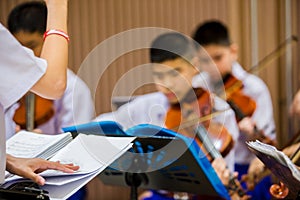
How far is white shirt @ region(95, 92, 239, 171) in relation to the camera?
1833 mm

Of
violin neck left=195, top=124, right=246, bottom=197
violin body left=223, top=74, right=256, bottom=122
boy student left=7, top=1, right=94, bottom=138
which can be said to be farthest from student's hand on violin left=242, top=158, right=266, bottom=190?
boy student left=7, top=1, right=94, bottom=138

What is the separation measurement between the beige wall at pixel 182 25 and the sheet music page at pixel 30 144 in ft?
5.29

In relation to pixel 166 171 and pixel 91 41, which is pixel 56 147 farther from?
pixel 91 41

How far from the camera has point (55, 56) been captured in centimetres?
89

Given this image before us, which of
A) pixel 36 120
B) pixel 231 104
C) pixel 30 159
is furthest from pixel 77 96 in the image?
pixel 30 159

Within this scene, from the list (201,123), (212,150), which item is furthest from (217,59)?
(212,150)

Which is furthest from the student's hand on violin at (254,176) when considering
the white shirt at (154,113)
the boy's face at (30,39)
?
the boy's face at (30,39)

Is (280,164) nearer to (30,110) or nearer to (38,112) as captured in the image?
(30,110)

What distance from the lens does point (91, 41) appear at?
110 inches

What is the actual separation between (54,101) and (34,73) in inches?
52.3

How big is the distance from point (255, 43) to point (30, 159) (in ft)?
6.57

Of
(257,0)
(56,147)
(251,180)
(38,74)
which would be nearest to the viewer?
(38,74)

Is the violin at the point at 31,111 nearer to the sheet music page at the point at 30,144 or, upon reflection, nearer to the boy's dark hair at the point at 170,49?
the boy's dark hair at the point at 170,49

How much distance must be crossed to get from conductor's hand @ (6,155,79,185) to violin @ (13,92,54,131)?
91 cm
